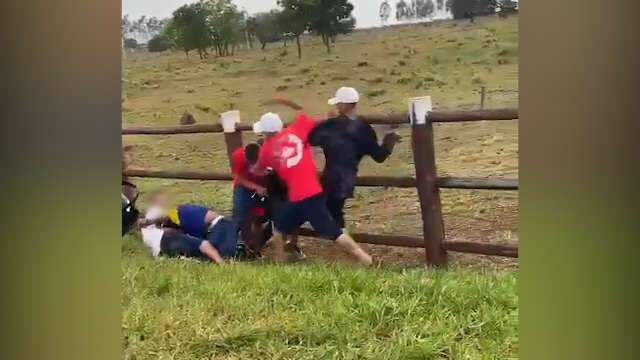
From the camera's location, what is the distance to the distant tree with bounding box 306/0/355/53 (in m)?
1.78

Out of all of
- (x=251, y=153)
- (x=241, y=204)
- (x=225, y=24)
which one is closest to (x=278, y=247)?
(x=241, y=204)

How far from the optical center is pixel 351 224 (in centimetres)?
179

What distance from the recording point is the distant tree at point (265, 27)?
1825 millimetres

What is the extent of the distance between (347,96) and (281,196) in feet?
1.00

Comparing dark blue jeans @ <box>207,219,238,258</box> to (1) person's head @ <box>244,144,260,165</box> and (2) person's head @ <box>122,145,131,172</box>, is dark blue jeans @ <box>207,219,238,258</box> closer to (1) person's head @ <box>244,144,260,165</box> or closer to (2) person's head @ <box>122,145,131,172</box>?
(1) person's head @ <box>244,144,260,165</box>

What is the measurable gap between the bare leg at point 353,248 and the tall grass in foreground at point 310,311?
0.09ft

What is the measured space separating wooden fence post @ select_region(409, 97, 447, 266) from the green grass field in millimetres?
19

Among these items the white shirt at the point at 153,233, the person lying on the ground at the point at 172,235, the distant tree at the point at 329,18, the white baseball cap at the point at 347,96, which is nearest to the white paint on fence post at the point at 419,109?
the white baseball cap at the point at 347,96

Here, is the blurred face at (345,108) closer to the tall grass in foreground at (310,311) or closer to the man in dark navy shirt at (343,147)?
the man in dark navy shirt at (343,147)

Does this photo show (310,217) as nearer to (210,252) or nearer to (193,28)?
(210,252)
